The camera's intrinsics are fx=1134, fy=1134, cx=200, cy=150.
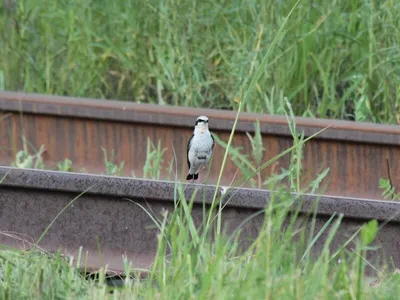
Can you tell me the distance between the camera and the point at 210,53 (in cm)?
671

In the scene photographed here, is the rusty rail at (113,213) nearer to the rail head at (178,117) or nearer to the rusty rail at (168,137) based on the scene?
the rusty rail at (168,137)

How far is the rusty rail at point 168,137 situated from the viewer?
17.9 ft

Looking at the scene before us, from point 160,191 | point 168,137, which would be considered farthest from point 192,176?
point 160,191

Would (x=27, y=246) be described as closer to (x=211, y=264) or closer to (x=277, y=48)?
(x=211, y=264)

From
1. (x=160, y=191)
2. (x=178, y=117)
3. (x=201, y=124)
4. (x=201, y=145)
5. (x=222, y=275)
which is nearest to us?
(x=222, y=275)

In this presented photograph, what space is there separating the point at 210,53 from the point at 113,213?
2755 millimetres

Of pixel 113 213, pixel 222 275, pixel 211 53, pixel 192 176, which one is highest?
pixel 211 53

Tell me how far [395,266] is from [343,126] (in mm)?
1579

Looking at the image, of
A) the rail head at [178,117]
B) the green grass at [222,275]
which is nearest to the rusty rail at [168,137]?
the rail head at [178,117]

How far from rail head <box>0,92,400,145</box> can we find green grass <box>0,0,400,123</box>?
16.6 inches

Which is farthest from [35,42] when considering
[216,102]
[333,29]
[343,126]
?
[343,126]

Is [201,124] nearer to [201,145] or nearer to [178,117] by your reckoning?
[201,145]

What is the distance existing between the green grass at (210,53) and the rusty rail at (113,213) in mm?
2033

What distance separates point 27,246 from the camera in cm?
405
